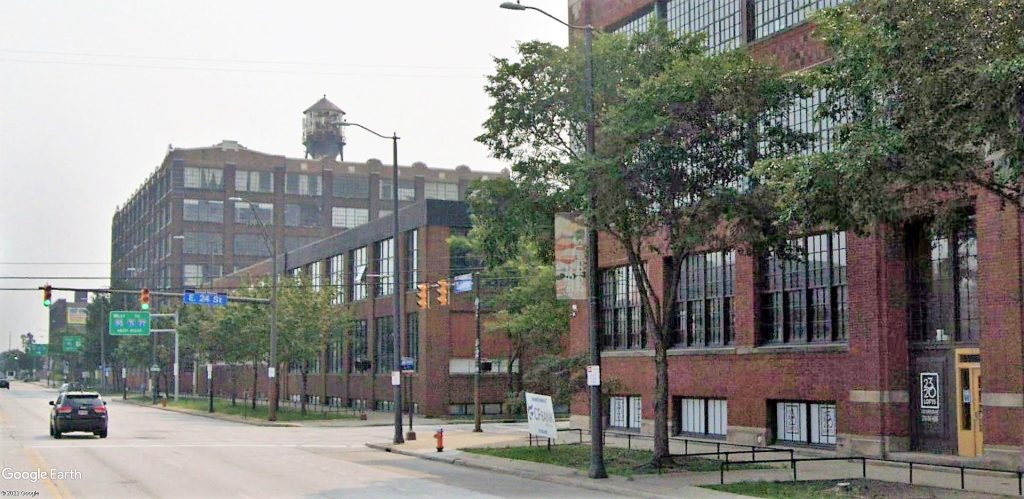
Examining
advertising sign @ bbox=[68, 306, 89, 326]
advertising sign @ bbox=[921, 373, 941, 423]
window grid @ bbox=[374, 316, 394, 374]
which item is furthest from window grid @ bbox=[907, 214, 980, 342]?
advertising sign @ bbox=[68, 306, 89, 326]

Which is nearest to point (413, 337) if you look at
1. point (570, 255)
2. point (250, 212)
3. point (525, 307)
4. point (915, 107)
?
point (525, 307)

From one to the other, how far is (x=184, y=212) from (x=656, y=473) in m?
110

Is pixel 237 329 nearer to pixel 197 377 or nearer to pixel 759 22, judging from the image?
pixel 759 22

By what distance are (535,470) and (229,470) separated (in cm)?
739

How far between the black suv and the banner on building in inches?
726

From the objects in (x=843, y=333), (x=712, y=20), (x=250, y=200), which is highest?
(x=250, y=200)

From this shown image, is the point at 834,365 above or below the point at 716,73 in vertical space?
below

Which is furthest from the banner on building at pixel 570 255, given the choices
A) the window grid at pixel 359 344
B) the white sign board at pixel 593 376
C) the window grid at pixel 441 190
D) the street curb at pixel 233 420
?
the window grid at pixel 441 190

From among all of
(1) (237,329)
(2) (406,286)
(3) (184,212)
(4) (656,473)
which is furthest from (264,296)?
(3) (184,212)

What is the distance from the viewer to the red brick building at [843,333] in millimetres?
26406

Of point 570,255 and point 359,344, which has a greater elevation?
point 570,255

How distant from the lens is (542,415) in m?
31.6

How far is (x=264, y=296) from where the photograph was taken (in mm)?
69750

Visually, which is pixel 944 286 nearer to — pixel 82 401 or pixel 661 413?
pixel 661 413
